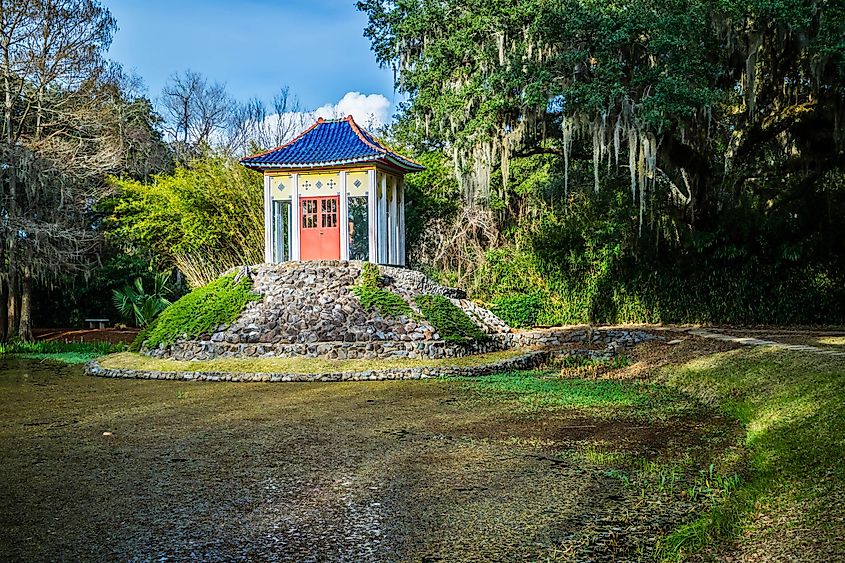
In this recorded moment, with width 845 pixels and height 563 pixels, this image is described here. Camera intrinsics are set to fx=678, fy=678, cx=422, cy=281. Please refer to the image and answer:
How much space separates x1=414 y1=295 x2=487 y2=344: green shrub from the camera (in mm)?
11828

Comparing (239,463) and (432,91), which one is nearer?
(239,463)

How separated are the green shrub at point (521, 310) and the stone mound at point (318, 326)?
1.70m

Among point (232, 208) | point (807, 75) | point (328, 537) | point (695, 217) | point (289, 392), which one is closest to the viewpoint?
point (328, 537)

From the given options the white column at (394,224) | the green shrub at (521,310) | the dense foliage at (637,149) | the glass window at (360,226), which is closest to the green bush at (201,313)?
the white column at (394,224)

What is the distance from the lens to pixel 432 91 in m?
13.8

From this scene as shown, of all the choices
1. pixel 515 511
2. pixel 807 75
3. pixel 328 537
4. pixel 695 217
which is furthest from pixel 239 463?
pixel 695 217

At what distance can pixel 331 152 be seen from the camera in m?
14.5

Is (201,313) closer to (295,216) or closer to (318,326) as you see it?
(318,326)

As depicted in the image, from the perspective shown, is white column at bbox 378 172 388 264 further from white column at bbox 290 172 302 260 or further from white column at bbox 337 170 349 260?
white column at bbox 290 172 302 260

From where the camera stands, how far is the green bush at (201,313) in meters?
12.0

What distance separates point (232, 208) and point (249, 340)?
22.6 ft

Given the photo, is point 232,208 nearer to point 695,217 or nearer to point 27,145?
point 27,145

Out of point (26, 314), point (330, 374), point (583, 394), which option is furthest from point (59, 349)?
point (583, 394)

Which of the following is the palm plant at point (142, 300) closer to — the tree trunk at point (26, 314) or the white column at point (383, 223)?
the tree trunk at point (26, 314)
